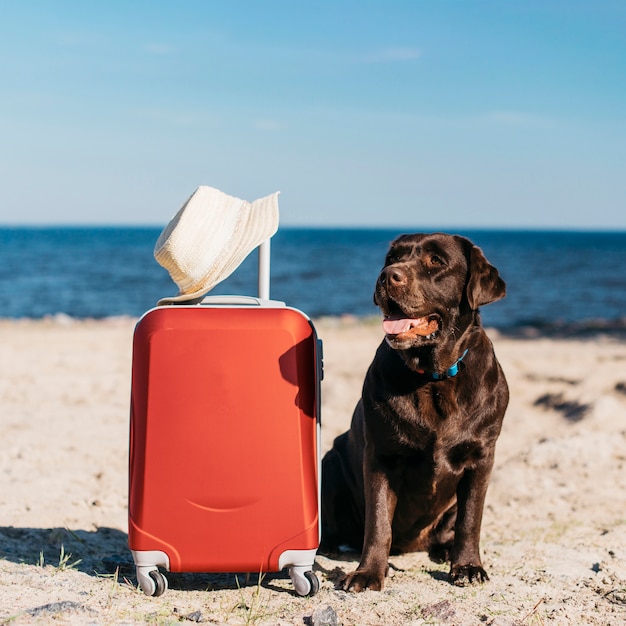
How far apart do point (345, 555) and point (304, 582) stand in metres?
0.90

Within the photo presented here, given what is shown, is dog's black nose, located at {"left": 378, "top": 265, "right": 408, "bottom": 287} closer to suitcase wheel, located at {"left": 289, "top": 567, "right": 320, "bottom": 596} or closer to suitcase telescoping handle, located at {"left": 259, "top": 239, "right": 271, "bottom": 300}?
suitcase telescoping handle, located at {"left": 259, "top": 239, "right": 271, "bottom": 300}

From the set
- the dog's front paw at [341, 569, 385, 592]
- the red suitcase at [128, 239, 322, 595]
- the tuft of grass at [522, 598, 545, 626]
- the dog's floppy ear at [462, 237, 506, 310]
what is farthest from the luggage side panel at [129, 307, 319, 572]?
the tuft of grass at [522, 598, 545, 626]

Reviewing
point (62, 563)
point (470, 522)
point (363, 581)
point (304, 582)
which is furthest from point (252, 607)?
point (470, 522)

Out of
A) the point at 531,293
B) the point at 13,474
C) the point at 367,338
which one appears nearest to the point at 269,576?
the point at 13,474

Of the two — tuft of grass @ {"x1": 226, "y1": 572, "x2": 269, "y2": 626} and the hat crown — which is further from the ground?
the hat crown

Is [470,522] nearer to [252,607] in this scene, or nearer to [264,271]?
[252,607]

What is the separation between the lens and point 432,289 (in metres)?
3.61

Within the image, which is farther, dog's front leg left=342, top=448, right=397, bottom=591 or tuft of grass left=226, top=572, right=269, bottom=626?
dog's front leg left=342, top=448, right=397, bottom=591

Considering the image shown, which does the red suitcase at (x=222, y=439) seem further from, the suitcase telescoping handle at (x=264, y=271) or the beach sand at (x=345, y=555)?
the suitcase telescoping handle at (x=264, y=271)

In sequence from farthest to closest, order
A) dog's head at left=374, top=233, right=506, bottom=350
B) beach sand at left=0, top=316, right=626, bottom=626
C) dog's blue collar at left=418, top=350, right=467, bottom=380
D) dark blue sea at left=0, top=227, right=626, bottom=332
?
1. dark blue sea at left=0, top=227, right=626, bottom=332
2. dog's blue collar at left=418, top=350, right=467, bottom=380
3. dog's head at left=374, top=233, right=506, bottom=350
4. beach sand at left=0, top=316, right=626, bottom=626

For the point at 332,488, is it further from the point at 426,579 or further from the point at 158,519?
the point at 158,519

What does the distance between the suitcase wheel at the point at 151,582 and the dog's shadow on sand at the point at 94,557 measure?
0.43 feet

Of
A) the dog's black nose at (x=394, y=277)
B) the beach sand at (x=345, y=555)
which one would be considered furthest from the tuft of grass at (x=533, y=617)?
the dog's black nose at (x=394, y=277)

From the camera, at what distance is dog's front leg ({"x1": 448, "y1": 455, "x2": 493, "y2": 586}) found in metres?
3.72
